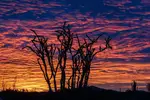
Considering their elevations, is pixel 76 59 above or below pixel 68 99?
below

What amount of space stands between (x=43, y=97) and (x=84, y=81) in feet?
55.7

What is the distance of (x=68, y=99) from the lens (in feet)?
87.7

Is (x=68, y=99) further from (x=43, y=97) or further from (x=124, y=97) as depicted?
(x=124, y=97)

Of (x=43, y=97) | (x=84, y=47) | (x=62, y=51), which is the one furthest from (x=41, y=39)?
(x=43, y=97)

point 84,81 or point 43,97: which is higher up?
point 43,97

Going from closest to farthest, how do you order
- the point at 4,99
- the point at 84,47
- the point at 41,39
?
the point at 4,99, the point at 41,39, the point at 84,47

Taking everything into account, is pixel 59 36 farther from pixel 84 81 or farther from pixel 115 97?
pixel 115 97

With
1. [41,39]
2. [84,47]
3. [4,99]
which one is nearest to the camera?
[4,99]

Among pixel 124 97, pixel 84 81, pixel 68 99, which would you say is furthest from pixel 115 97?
pixel 84 81

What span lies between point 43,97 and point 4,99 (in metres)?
2.54

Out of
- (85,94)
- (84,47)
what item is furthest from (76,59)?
(85,94)

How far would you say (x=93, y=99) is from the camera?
26922 mm

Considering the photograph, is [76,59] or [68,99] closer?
[68,99]

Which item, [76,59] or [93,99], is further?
[76,59]
